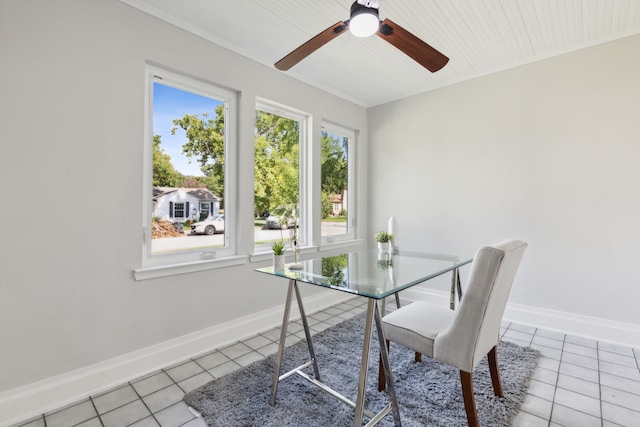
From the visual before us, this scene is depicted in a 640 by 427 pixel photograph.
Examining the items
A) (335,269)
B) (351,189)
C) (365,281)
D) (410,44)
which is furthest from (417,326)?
(351,189)

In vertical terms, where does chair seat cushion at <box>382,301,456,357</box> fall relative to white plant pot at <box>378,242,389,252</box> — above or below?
below

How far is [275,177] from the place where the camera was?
128 inches

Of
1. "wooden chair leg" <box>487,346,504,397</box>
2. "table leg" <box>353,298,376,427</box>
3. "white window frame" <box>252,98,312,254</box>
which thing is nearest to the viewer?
"table leg" <box>353,298,376,427</box>

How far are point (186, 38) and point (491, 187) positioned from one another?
10.6 feet

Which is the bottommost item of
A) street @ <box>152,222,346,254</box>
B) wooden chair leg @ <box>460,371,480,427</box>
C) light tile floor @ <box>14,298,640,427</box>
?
light tile floor @ <box>14,298,640,427</box>

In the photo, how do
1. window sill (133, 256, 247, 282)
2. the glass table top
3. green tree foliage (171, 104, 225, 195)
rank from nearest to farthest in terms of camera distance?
1. the glass table top
2. window sill (133, 256, 247, 282)
3. green tree foliage (171, 104, 225, 195)

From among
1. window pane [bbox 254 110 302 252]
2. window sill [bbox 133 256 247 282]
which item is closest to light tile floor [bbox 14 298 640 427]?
window sill [bbox 133 256 247 282]

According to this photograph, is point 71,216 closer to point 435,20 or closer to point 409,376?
point 409,376

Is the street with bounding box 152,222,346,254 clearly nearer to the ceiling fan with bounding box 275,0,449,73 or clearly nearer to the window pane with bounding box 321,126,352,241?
the window pane with bounding box 321,126,352,241

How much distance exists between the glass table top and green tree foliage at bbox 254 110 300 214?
1190mm

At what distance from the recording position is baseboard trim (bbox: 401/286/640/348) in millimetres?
2570

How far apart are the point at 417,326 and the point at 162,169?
2.18 m

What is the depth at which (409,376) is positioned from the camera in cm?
208

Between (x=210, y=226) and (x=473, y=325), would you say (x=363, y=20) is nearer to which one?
(x=473, y=325)
